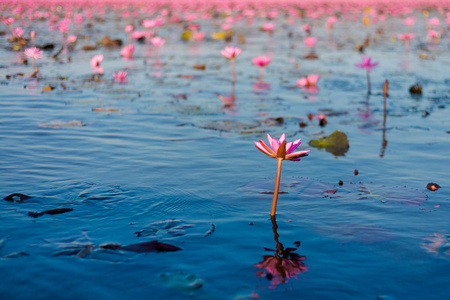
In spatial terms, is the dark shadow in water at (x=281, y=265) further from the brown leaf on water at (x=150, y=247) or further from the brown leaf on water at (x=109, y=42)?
the brown leaf on water at (x=109, y=42)

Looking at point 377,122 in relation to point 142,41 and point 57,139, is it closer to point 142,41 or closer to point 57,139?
point 57,139

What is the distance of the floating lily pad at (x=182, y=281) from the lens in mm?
2559

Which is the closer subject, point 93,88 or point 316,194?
point 316,194

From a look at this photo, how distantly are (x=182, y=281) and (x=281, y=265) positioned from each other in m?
0.57

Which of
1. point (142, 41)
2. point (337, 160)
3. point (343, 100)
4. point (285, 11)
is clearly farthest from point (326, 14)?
point (337, 160)

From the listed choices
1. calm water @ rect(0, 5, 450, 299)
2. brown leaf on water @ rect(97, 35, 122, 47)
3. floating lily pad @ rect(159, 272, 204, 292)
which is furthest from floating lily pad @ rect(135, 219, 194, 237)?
brown leaf on water @ rect(97, 35, 122, 47)

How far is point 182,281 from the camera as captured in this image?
8.55ft

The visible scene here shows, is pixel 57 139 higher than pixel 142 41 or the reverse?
the reverse

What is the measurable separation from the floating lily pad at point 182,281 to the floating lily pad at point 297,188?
54.5 inches

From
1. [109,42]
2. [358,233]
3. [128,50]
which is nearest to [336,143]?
[358,233]

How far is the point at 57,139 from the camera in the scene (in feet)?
17.7

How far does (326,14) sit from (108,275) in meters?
26.0

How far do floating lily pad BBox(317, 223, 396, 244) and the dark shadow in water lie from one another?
0.37 m

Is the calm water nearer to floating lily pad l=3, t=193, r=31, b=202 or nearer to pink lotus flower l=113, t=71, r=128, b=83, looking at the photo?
floating lily pad l=3, t=193, r=31, b=202
